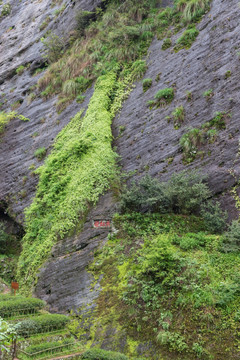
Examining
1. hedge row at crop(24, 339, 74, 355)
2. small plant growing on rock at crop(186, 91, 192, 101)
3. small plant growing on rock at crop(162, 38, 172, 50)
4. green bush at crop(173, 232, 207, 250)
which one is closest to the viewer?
hedge row at crop(24, 339, 74, 355)

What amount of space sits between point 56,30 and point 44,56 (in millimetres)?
2747

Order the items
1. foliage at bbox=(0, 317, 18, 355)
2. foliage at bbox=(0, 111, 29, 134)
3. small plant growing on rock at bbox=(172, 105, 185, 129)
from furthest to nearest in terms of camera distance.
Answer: foliage at bbox=(0, 111, 29, 134) → small plant growing on rock at bbox=(172, 105, 185, 129) → foliage at bbox=(0, 317, 18, 355)

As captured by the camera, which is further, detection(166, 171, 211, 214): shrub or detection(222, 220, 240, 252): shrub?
detection(166, 171, 211, 214): shrub

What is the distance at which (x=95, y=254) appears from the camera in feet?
30.4

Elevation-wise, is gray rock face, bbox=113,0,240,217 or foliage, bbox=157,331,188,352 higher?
gray rock face, bbox=113,0,240,217

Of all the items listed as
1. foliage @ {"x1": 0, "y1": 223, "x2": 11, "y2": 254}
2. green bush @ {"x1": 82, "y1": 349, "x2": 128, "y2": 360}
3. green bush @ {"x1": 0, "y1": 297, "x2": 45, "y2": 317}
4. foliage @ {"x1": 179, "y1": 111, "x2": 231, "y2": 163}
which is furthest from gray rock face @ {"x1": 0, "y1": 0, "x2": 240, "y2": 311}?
green bush @ {"x1": 82, "y1": 349, "x2": 128, "y2": 360}

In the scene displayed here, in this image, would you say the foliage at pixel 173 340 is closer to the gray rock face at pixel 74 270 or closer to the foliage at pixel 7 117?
the gray rock face at pixel 74 270

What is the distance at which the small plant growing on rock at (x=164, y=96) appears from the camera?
1299 centimetres

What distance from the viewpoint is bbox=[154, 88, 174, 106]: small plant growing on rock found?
13.0 meters

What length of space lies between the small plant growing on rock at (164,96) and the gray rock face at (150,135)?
26cm

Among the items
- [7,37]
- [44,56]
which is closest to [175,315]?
[44,56]

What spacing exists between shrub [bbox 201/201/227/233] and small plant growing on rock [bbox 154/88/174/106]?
18.0 ft

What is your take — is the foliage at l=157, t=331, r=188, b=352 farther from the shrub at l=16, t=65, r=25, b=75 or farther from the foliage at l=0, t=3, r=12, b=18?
the foliage at l=0, t=3, r=12, b=18

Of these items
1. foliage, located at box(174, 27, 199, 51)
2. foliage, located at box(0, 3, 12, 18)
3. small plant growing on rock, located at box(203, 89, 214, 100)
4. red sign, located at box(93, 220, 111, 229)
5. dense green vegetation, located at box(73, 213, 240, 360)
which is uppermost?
foliage, located at box(0, 3, 12, 18)
